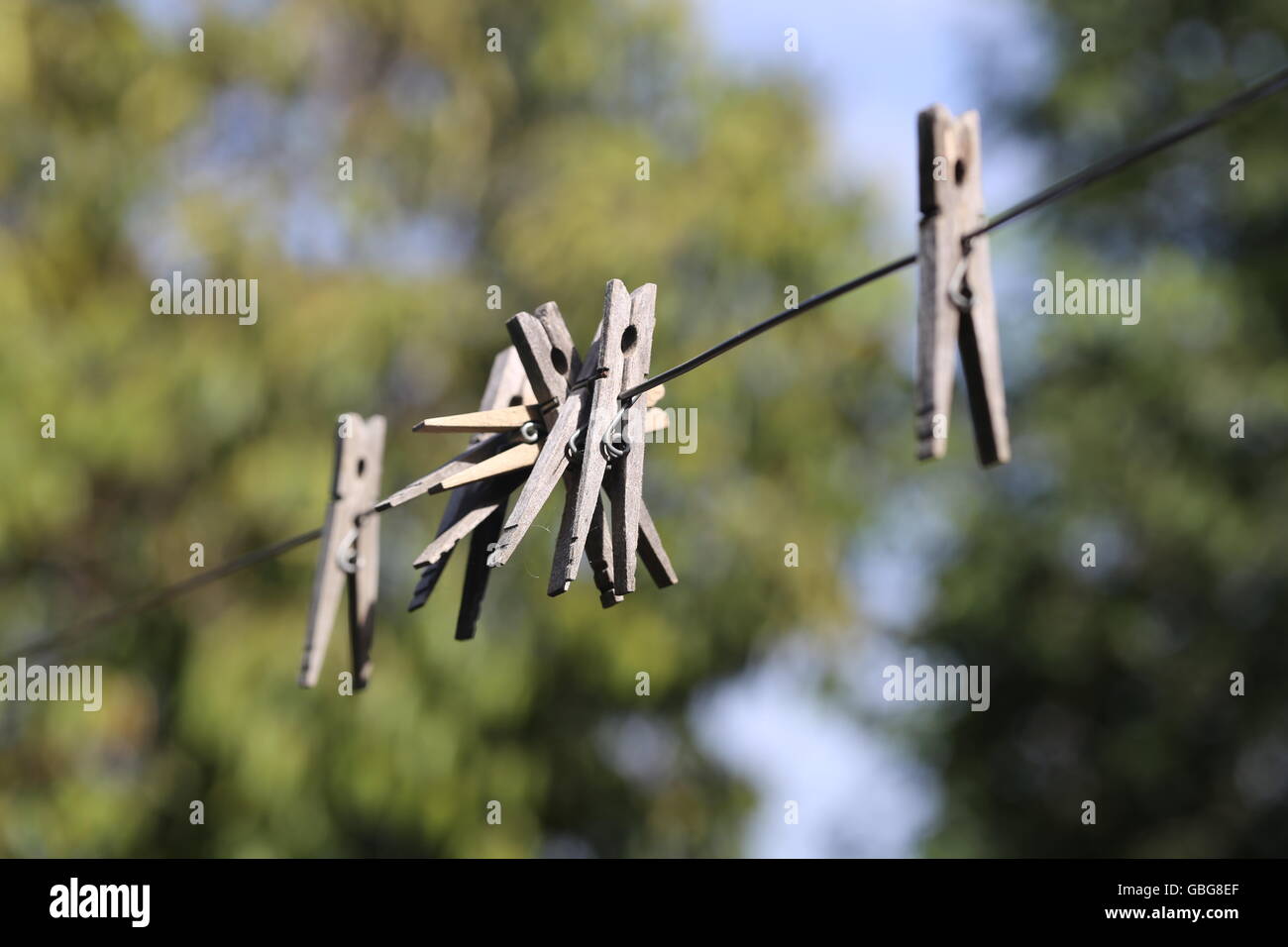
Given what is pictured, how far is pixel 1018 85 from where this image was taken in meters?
8.49

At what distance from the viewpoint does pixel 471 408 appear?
233 inches

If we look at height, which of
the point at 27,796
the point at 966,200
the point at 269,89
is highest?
the point at 269,89

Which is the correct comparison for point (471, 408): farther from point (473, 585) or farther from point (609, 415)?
point (609, 415)

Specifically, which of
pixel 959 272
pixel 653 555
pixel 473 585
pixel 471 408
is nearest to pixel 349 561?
pixel 473 585

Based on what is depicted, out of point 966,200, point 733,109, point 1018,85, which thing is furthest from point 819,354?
point 966,200

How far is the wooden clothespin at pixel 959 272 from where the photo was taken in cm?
170

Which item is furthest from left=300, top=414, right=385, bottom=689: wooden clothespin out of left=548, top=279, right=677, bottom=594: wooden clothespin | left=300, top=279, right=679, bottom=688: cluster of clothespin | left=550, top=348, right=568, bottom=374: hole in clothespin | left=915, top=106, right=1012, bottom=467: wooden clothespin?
left=915, top=106, right=1012, bottom=467: wooden clothespin

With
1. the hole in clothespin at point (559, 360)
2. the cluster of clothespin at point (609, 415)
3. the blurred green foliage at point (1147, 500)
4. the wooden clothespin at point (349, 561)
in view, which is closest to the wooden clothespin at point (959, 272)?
the cluster of clothespin at point (609, 415)

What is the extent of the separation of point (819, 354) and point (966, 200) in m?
4.56

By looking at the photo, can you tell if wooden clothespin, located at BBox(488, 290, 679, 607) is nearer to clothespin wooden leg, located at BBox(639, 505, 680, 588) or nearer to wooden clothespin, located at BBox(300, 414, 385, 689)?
clothespin wooden leg, located at BBox(639, 505, 680, 588)

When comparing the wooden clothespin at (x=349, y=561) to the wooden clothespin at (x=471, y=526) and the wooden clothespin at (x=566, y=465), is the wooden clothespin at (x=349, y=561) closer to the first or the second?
the wooden clothespin at (x=471, y=526)

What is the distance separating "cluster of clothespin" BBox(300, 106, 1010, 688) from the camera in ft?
5.62

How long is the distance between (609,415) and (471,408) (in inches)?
154

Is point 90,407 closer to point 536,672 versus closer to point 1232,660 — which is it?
point 536,672
